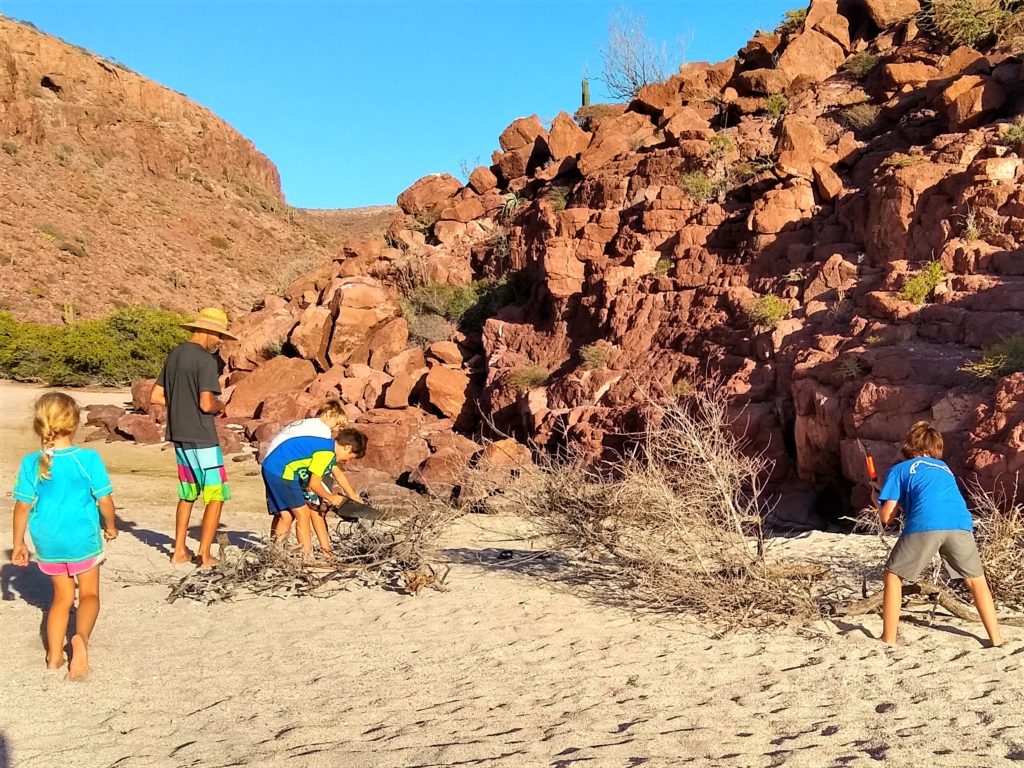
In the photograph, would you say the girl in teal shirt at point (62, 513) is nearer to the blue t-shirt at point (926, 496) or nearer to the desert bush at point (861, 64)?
the blue t-shirt at point (926, 496)

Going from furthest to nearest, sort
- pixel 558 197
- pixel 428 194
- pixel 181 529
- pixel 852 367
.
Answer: pixel 428 194, pixel 558 197, pixel 852 367, pixel 181 529

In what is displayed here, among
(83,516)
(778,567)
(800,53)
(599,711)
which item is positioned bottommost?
(599,711)

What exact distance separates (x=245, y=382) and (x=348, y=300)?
245 cm

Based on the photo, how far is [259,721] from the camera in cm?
370

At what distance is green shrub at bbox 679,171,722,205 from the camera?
13.8 metres

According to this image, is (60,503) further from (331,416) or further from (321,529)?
(321,529)

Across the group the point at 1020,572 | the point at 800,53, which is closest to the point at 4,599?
the point at 1020,572

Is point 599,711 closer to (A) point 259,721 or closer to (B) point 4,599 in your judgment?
(A) point 259,721

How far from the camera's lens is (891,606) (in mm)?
4504

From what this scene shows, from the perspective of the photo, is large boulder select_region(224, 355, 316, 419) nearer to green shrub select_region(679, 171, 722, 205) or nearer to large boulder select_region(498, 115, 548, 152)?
green shrub select_region(679, 171, 722, 205)

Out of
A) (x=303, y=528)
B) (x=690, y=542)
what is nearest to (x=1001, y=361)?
(x=690, y=542)

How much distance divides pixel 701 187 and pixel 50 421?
37.8ft

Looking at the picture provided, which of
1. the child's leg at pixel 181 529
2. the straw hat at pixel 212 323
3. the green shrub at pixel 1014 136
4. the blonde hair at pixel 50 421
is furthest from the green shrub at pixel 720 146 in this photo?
the blonde hair at pixel 50 421

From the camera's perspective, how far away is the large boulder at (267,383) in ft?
49.5
